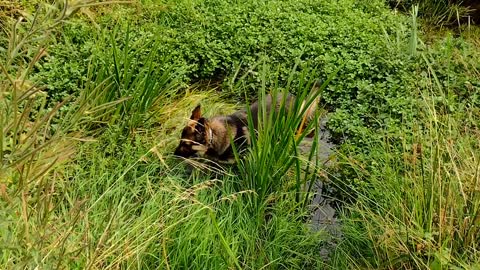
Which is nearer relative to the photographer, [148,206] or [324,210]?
[148,206]

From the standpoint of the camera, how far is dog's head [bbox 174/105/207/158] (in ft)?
12.7

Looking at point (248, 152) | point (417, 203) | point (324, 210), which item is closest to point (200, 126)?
point (248, 152)

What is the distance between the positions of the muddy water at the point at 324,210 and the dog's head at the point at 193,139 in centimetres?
62

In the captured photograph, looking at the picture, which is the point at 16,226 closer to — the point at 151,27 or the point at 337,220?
the point at 337,220

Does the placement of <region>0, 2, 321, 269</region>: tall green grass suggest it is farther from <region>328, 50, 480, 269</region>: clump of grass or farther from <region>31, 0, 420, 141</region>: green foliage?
<region>31, 0, 420, 141</region>: green foliage

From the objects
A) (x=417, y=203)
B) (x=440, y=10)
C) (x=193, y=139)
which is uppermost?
(x=417, y=203)

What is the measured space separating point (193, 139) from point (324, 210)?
88 centimetres

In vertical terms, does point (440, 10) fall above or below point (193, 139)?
below

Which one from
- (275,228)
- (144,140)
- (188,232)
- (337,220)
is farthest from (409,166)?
(144,140)

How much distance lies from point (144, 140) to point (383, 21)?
256 cm

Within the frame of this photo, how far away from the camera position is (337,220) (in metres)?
3.61

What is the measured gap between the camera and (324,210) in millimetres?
3729

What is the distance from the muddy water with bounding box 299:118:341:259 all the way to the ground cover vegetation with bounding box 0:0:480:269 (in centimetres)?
5

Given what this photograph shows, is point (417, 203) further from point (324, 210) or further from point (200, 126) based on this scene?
point (200, 126)
